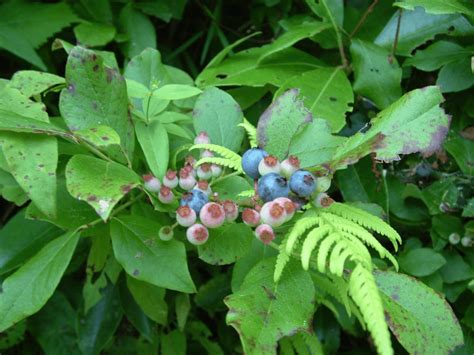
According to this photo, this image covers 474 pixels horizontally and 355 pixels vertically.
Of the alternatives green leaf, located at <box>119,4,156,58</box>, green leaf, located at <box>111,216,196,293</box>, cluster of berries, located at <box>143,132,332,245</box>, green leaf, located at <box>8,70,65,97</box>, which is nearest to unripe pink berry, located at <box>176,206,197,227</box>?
cluster of berries, located at <box>143,132,332,245</box>

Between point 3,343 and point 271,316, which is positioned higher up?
point 271,316

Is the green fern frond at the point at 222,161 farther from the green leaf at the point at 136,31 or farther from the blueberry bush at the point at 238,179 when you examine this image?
the green leaf at the point at 136,31

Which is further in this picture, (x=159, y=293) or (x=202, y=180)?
(x=159, y=293)

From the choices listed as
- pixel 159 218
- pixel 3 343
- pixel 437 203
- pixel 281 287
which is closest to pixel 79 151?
pixel 159 218

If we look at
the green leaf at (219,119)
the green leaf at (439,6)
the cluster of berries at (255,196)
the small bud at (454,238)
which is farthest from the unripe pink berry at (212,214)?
the small bud at (454,238)

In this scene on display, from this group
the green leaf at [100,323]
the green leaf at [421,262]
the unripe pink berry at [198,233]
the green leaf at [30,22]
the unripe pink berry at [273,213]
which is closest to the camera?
the unripe pink berry at [273,213]

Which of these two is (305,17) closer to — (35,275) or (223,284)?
(223,284)
